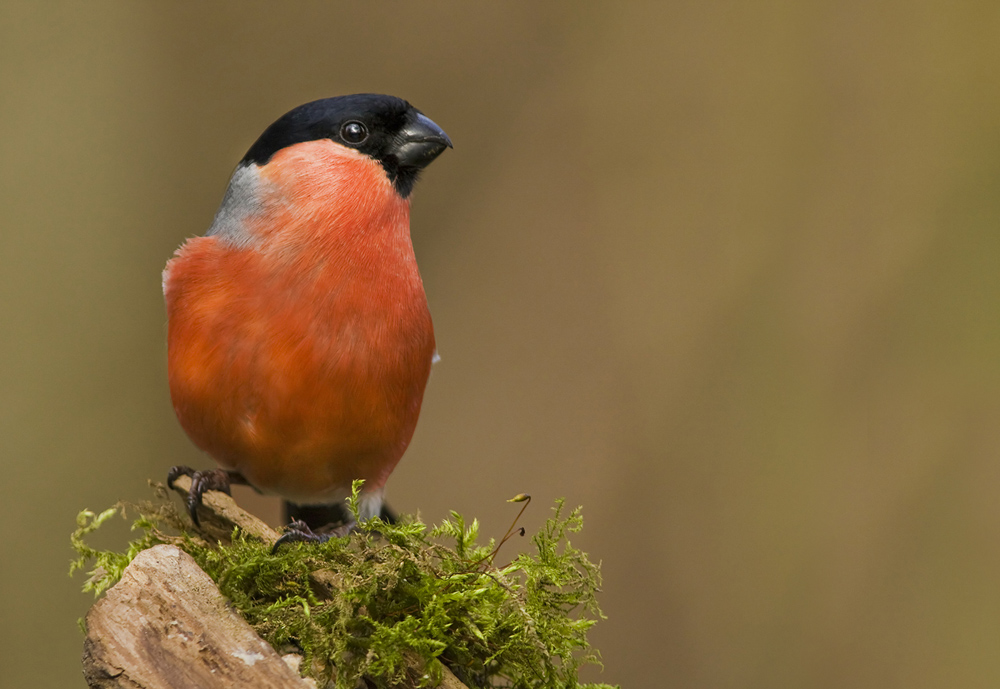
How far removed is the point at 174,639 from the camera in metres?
1.70

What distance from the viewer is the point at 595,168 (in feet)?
15.8

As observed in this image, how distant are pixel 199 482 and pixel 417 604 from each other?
2.82 ft

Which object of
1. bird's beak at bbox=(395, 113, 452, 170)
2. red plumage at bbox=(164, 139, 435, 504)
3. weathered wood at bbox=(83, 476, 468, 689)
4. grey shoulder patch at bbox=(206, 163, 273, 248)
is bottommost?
weathered wood at bbox=(83, 476, 468, 689)

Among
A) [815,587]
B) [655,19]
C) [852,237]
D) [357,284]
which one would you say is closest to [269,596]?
[357,284]

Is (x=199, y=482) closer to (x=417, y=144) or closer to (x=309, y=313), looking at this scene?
(x=309, y=313)

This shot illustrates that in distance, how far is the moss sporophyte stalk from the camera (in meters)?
1.70

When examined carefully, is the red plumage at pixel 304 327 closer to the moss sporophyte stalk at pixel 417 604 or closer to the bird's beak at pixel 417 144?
the bird's beak at pixel 417 144

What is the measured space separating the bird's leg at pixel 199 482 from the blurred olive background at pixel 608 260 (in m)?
2.32

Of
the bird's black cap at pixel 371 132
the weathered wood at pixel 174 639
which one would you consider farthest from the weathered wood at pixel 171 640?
the bird's black cap at pixel 371 132

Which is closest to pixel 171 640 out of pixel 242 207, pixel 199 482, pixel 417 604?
pixel 417 604

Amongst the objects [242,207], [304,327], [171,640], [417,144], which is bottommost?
[171,640]

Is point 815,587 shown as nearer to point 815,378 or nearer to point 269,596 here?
point 815,378

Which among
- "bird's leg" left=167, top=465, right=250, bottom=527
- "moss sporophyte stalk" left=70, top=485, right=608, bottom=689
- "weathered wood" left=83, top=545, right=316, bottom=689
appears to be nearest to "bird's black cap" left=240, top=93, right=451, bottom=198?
"bird's leg" left=167, top=465, right=250, bottom=527

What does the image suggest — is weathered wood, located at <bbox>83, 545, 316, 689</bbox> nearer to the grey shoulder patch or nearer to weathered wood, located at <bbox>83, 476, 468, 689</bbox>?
weathered wood, located at <bbox>83, 476, 468, 689</bbox>
